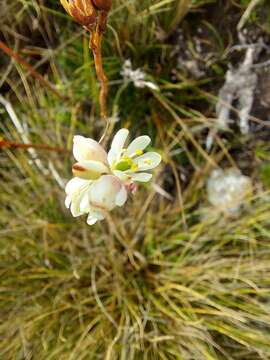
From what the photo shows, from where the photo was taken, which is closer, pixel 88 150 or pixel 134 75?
pixel 88 150

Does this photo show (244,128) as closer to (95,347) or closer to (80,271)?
(80,271)

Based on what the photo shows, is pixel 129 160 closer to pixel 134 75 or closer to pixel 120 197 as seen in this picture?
pixel 120 197

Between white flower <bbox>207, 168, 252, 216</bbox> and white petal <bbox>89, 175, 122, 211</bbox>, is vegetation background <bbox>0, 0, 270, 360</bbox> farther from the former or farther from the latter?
white petal <bbox>89, 175, 122, 211</bbox>

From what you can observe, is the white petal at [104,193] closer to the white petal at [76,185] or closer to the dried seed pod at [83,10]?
the white petal at [76,185]

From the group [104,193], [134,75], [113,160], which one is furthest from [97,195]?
[134,75]

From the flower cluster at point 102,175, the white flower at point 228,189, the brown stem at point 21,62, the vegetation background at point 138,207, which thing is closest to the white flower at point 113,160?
the flower cluster at point 102,175

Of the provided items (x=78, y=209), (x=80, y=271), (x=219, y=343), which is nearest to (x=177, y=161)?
(x=80, y=271)

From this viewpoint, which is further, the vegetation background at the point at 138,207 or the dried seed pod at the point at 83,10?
the vegetation background at the point at 138,207

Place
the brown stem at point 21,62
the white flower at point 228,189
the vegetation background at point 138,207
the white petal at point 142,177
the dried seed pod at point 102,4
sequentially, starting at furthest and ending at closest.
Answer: the white flower at point 228,189, the vegetation background at point 138,207, the brown stem at point 21,62, the white petal at point 142,177, the dried seed pod at point 102,4

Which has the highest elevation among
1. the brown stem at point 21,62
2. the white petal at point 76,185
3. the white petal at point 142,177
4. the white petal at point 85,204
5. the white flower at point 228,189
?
the brown stem at point 21,62

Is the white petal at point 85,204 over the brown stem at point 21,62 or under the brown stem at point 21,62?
under
